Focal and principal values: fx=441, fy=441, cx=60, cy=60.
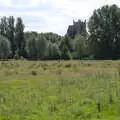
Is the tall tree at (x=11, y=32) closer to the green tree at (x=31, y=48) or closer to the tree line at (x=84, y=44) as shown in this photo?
the tree line at (x=84, y=44)

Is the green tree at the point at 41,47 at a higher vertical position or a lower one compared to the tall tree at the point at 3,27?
lower

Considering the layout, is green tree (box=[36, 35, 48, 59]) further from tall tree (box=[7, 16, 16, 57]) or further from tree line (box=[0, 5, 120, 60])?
tall tree (box=[7, 16, 16, 57])

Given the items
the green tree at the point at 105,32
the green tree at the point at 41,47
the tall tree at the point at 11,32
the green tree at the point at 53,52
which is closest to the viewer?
the green tree at the point at 105,32

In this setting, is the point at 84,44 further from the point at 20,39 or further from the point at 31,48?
the point at 20,39

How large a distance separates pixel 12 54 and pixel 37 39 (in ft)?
31.9

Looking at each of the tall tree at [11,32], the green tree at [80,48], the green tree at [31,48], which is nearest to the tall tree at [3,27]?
the tall tree at [11,32]

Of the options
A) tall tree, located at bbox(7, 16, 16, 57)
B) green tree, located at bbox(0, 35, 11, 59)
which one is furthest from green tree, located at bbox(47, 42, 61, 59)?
tall tree, located at bbox(7, 16, 16, 57)

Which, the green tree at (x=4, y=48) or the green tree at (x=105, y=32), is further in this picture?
the green tree at (x=4, y=48)

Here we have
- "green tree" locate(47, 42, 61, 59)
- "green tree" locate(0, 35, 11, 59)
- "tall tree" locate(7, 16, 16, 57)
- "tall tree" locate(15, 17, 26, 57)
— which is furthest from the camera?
"tall tree" locate(7, 16, 16, 57)

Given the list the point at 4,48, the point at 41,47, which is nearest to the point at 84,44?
the point at 41,47

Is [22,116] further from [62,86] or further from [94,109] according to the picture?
[62,86]

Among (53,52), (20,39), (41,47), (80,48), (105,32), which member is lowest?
(53,52)

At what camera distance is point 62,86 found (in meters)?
28.5

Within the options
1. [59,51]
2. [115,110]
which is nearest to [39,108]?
[115,110]
